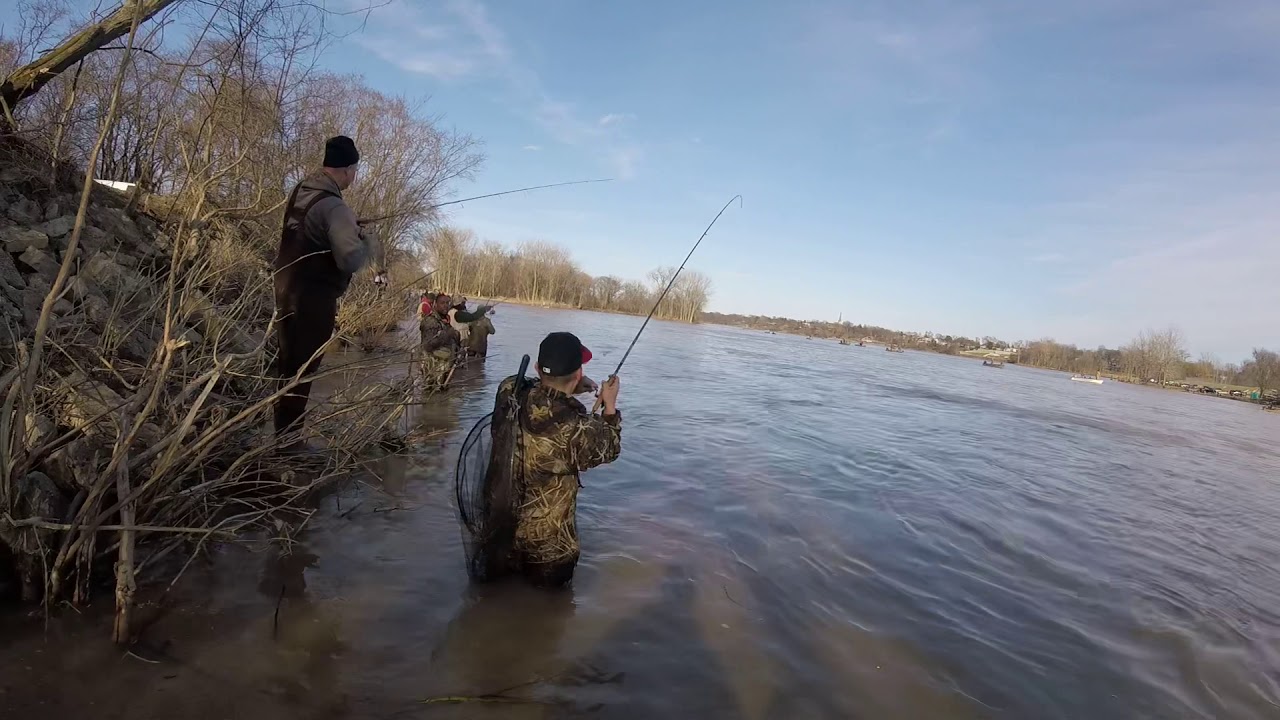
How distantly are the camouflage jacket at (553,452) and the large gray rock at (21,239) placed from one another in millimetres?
4971

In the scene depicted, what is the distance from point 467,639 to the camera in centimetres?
A: 312

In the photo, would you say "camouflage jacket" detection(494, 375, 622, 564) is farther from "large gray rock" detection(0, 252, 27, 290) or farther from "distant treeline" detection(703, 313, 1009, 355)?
"distant treeline" detection(703, 313, 1009, 355)

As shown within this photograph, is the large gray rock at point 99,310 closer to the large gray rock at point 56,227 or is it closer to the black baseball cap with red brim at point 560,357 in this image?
the large gray rock at point 56,227

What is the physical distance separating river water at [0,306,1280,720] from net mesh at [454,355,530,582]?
0.21 m

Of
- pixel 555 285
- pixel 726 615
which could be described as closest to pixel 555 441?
pixel 726 615

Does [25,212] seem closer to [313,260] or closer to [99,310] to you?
[99,310]

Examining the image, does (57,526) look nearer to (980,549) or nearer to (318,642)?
(318,642)

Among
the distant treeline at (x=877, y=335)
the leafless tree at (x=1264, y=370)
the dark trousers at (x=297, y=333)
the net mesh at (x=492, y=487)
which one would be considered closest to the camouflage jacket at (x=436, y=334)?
the dark trousers at (x=297, y=333)

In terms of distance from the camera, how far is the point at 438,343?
9.49m

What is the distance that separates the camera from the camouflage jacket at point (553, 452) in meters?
3.41

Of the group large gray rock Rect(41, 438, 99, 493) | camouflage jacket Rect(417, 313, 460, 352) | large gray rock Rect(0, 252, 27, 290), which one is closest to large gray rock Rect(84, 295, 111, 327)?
large gray rock Rect(0, 252, 27, 290)

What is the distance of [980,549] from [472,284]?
56748 millimetres

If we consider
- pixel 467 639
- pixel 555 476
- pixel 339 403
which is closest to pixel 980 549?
pixel 555 476

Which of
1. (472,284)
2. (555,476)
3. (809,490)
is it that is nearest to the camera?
(555,476)
